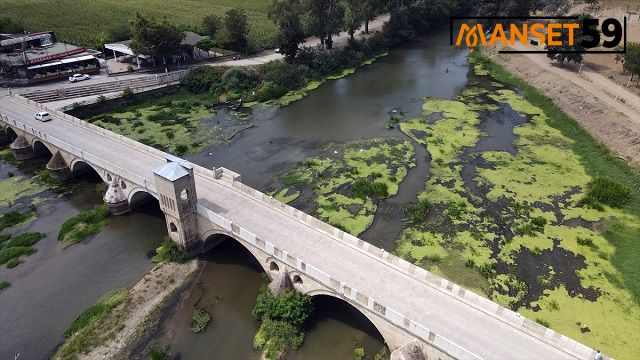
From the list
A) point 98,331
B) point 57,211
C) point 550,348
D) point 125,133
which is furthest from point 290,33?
point 550,348

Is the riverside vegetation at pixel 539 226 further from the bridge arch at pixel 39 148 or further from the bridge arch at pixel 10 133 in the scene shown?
the bridge arch at pixel 10 133

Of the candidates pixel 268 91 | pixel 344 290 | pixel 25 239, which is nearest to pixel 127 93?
pixel 268 91

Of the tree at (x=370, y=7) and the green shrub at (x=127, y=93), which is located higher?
the tree at (x=370, y=7)

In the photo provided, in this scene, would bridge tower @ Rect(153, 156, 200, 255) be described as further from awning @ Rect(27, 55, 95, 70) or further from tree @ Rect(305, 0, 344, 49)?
tree @ Rect(305, 0, 344, 49)

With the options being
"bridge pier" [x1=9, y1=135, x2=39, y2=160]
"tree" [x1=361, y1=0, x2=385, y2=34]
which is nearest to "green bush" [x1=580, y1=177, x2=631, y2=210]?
"tree" [x1=361, y1=0, x2=385, y2=34]

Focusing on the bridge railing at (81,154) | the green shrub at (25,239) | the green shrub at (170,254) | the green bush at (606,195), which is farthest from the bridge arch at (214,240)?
the green bush at (606,195)

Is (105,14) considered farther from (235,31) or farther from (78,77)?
(78,77)
